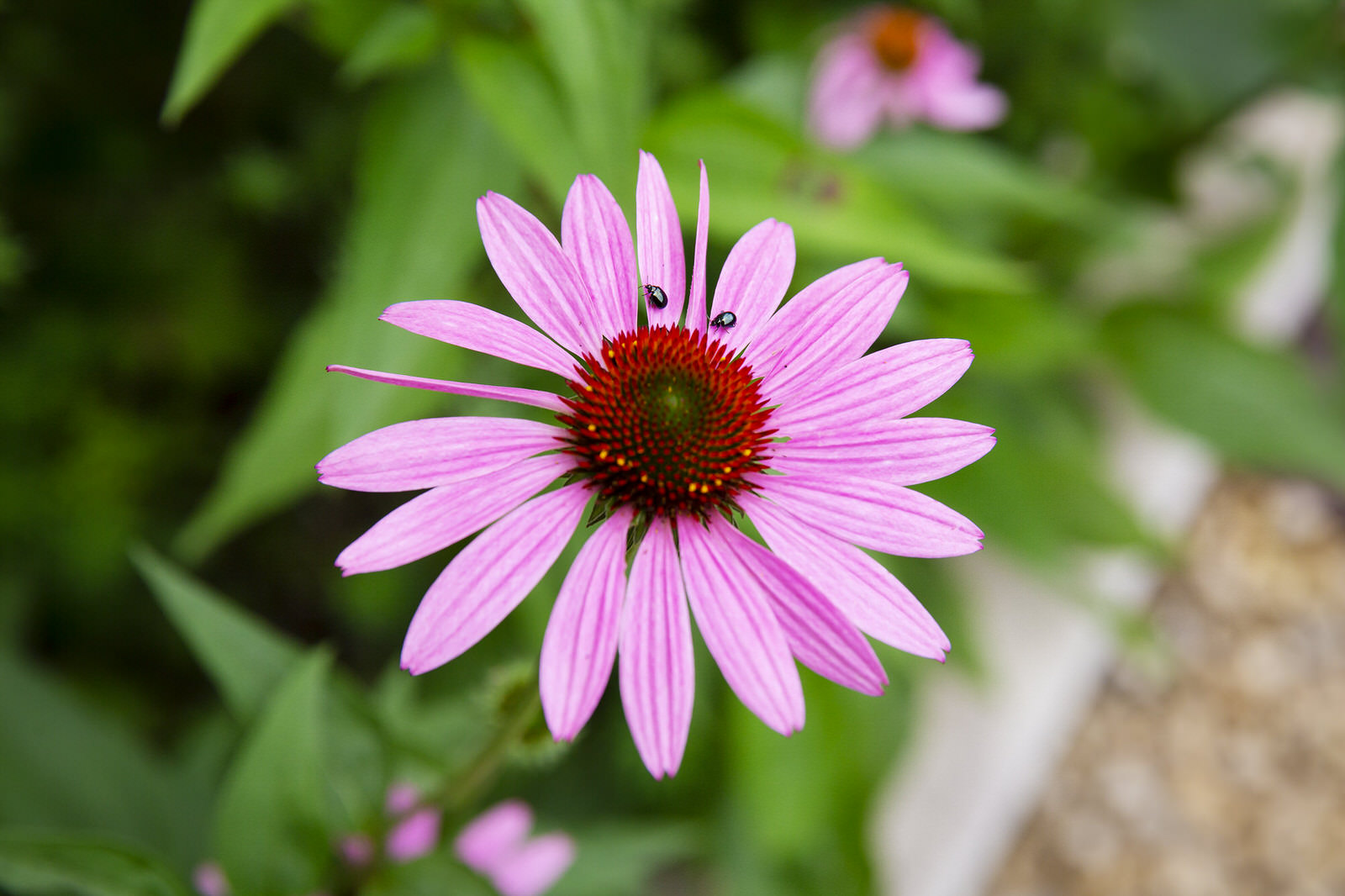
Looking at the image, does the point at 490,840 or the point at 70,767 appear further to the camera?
the point at 70,767

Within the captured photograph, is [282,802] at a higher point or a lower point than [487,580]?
lower

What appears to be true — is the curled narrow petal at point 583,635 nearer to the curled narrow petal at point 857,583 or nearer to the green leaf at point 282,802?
the curled narrow petal at point 857,583

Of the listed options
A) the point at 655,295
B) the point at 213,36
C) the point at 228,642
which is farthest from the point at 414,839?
the point at 213,36

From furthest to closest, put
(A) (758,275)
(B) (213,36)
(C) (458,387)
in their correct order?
(B) (213,36) → (A) (758,275) → (C) (458,387)

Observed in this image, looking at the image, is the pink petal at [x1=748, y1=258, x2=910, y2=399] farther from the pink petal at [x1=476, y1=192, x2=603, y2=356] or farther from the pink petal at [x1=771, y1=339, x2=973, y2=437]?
the pink petal at [x1=476, y1=192, x2=603, y2=356]

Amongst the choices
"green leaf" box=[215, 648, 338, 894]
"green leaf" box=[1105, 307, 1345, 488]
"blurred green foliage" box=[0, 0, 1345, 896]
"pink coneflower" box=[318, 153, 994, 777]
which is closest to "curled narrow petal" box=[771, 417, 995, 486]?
"pink coneflower" box=[318, 153, 994, 777]


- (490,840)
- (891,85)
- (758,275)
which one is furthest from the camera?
(891,85)

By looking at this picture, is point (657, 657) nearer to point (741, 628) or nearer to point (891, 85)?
point (741, 628)
